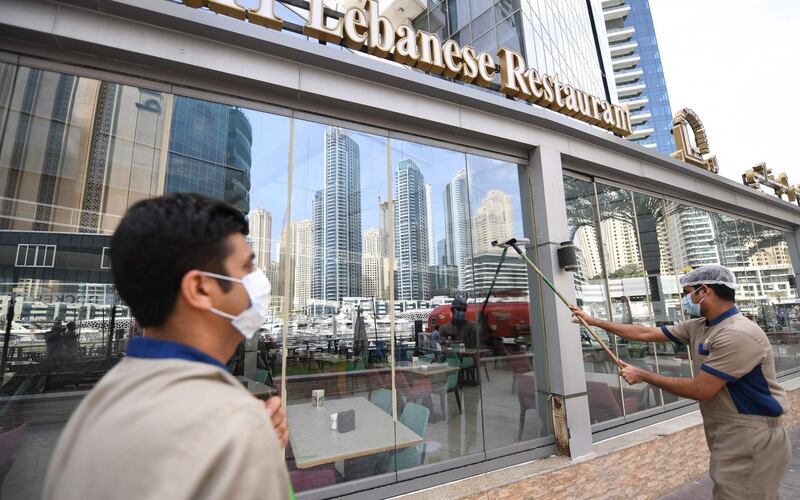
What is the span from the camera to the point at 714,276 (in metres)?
2.60

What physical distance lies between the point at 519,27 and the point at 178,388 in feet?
52.1

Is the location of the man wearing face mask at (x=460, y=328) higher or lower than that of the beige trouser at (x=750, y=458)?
higher

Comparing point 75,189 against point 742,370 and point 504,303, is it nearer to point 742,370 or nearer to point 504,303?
point 504,303

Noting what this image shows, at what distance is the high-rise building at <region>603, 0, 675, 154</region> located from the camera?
60.5m

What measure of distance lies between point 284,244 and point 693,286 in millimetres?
3753

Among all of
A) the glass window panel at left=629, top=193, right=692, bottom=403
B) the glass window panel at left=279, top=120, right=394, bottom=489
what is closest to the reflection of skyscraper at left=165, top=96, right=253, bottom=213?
the glass window panel at left=279, top=120, right=394, bottom=489

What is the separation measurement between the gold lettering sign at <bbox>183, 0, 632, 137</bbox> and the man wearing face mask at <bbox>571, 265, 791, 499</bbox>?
3.26 m

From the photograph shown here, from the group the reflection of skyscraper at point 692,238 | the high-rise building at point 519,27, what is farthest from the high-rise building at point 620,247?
the high-rise building at point 519,27

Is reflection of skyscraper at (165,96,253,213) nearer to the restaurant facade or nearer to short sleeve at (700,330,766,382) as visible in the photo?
the restaurant facade

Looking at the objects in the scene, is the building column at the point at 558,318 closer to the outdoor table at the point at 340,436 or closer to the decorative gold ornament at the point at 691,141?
the outdoor table at the point at 340,436

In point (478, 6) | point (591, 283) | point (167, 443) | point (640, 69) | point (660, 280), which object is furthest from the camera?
point (640, 69)

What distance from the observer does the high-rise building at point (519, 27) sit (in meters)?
13.5

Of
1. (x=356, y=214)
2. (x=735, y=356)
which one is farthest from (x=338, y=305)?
(x=735, y=356)

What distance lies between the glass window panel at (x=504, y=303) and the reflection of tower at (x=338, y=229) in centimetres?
187
